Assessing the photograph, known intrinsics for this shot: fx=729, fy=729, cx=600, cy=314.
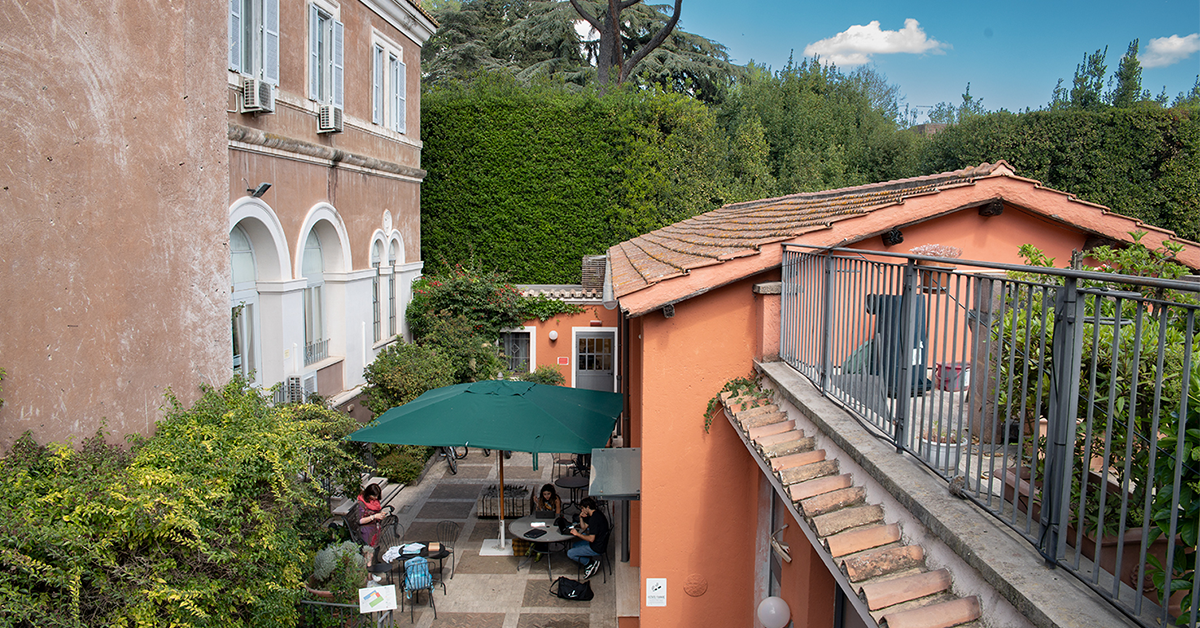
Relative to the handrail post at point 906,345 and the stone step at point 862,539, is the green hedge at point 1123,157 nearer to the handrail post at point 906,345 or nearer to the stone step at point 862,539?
the handrail post at point 906,345

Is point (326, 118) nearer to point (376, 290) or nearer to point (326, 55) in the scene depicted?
point (326, 55)

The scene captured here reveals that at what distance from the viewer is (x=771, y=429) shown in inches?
214

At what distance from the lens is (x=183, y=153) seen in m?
6.77

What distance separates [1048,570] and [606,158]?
62.4 ft

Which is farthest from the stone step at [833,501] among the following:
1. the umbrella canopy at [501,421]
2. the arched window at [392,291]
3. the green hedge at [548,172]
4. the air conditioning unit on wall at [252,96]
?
the green hedge at [548,172]

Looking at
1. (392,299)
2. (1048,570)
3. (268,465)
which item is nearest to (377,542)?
(268,465)

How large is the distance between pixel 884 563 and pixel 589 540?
22.6 feet

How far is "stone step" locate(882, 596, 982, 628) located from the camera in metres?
2.71

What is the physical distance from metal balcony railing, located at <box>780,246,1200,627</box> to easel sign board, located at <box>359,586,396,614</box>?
15.4ft

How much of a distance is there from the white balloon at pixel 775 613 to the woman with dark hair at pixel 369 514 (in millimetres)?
5311

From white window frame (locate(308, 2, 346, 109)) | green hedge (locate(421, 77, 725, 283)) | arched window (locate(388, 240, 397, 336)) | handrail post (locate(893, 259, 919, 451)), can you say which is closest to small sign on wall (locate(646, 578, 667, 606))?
handrail post (locate(893, 259, 919, 451))

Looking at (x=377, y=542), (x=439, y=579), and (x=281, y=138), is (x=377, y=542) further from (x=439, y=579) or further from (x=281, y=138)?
(x=281, y=138)

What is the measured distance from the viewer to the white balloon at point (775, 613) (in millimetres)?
5582

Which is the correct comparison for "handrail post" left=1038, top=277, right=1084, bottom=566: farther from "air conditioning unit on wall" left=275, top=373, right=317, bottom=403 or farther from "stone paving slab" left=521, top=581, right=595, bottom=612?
"air conditioning unit on wall" left=275, top=373, right=317, bottom=403
